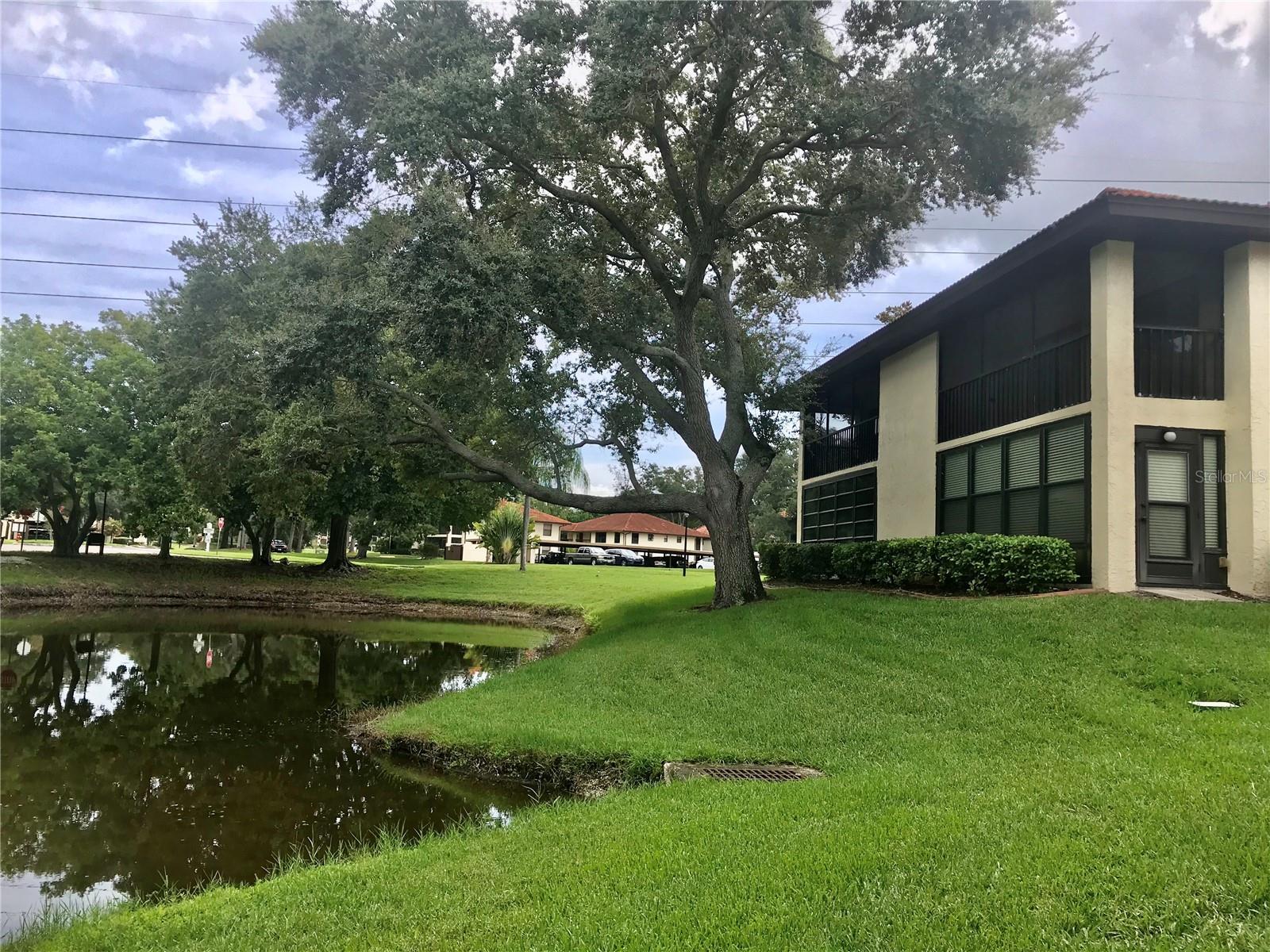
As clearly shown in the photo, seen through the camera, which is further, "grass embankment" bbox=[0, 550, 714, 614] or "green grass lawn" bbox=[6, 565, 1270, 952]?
"grass embankment" bbox=[0, 550, 714, 614]

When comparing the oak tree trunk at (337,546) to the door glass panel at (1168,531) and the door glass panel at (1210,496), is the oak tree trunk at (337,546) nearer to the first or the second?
the door glass panel at (1168,531)

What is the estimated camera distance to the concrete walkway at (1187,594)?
1113 cm

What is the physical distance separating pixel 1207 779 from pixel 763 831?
9.31ft

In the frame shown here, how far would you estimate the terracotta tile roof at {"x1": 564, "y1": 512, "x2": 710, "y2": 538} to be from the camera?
2827 inches

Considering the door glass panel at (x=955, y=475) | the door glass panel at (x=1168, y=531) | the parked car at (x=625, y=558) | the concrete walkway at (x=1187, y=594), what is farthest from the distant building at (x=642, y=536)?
the concrete walkway at (x=1187, y=594)

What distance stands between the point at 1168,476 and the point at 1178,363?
6.05 ft

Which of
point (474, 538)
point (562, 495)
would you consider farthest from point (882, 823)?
point (474, 538)

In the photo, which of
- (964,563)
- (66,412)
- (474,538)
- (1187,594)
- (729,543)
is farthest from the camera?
(474,538)

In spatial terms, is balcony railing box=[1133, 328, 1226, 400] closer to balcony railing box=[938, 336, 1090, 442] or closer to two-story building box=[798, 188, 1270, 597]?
two-story building box=[798, 188, 1270, 597]

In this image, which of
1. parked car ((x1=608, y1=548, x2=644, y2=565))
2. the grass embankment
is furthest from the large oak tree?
parked car ((x1=608, y1=548, x2=644, y2=565))

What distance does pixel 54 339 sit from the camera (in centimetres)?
2838

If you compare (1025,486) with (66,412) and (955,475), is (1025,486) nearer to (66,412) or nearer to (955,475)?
(955,475)

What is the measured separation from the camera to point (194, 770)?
8.80 meters

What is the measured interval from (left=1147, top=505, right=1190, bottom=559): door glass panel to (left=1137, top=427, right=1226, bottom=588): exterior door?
0.01 metres
